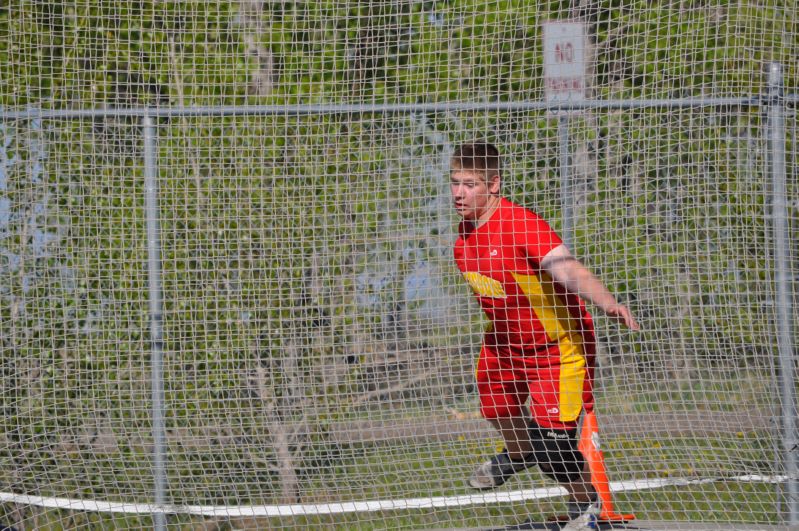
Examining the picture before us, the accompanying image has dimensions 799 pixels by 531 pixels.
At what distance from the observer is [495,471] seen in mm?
3930

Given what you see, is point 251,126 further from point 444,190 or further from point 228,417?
point 228,417

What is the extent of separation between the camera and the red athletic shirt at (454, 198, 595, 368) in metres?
3.73

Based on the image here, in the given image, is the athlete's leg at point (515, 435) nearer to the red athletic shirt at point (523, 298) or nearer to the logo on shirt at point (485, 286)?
the red athletic shirt at point (523, 298)

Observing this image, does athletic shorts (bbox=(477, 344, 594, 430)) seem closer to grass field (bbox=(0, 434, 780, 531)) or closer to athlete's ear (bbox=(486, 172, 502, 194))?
grass field (bbox=(0, 434, 780, 531))

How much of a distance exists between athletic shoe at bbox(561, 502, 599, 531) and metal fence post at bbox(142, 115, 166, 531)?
1.71m

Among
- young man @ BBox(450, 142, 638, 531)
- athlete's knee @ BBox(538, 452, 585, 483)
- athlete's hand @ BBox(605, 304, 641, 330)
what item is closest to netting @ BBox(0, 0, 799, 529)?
young man @ BBox(450, 142, 638, 531)

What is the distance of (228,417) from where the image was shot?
14.4 feet

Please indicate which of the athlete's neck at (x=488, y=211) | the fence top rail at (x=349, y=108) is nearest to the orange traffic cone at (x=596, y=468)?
the athlete's neck at (x=488, y=211)

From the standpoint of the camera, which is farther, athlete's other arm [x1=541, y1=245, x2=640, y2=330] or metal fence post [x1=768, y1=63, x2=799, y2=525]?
metal fence post [x1=768, y1=63, x2=799, y2=525]

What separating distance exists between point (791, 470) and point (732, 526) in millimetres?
362

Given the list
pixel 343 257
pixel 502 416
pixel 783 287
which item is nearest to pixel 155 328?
pixel 343 257

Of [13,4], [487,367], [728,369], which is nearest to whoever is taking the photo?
[487,367]

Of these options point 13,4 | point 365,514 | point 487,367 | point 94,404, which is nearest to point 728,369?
point 487,367

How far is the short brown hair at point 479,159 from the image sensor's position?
381cm
